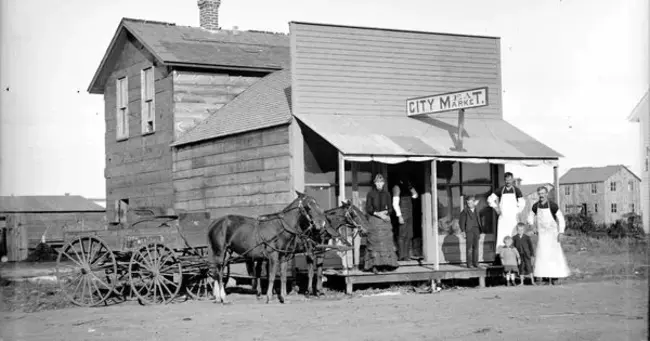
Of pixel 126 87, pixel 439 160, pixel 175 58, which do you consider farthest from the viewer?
pixel 126 87

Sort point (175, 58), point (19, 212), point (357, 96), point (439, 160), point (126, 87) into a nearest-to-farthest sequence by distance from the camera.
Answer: point (439, 160)
point (357, 96)
point (175, 58)
point (126, 87)
point (19, 212)

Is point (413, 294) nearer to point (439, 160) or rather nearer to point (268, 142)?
point (439, 160)

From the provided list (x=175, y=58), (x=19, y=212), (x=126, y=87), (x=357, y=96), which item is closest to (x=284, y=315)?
(x=357, y=96)

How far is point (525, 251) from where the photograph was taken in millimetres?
18922

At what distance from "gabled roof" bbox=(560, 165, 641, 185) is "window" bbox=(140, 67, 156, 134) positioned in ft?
170

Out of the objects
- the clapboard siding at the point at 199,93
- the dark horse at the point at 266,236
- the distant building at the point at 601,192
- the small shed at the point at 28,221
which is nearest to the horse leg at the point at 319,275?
the dark horse at the point at 266,236

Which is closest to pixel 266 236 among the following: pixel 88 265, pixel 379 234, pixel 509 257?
pixel 379 234

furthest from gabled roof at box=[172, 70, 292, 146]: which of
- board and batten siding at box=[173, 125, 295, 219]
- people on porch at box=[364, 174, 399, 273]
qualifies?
people on porch at box=[364, 174, 399, 273]

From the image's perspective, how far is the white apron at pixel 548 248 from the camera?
18.5 meters

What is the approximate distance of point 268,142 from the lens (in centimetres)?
1986

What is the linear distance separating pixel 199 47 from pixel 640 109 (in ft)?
55.6

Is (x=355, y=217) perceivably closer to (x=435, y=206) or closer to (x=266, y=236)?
(x=266, y=236)

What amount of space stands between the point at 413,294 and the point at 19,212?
Result: 2376 cm

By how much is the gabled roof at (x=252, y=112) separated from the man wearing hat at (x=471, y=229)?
3981 millimetres
